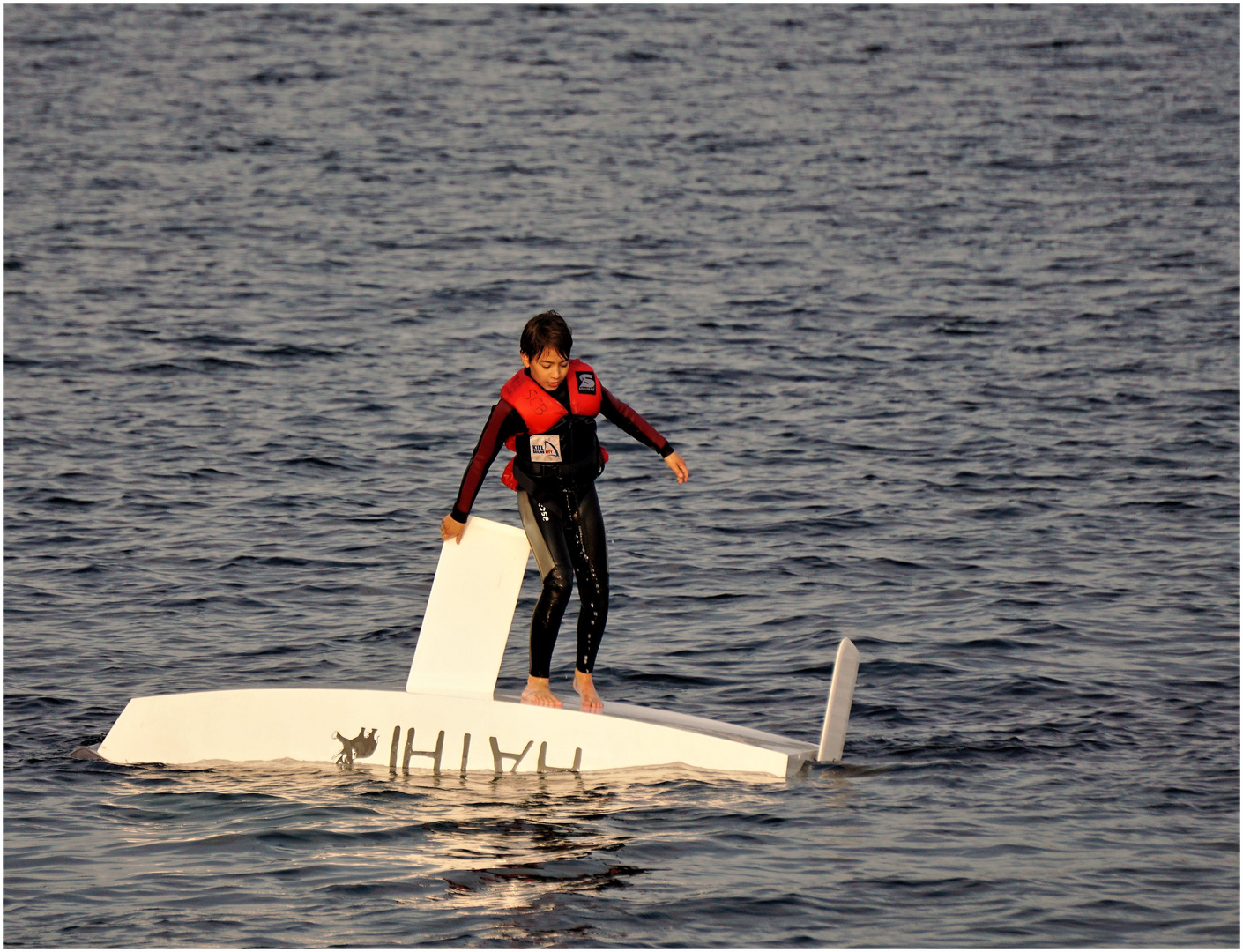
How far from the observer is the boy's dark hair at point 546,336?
7910mm

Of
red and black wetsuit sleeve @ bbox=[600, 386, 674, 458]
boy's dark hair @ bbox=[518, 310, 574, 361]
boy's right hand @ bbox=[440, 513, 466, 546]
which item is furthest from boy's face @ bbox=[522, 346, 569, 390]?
boy's right hand @ bbox=[440, 513, 466, 546]

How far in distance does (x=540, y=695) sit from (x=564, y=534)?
0.88 meters

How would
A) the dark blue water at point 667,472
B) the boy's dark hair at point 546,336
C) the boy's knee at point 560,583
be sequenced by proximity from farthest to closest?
the boy's knee at point 560,583 < the boy's dark hair at point 546,336 < the dark blue water at point 667,472

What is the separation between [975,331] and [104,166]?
16.0m

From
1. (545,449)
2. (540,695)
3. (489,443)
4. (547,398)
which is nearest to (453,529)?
(489,443)

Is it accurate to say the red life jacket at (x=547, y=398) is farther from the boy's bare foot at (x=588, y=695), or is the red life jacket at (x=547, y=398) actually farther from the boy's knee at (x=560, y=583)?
the boy's bare foot at (x=588, y=695)

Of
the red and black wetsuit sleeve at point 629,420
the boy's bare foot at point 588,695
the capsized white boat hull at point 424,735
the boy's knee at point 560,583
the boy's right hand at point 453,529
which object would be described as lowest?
the capsized white boat hull at point 424,735

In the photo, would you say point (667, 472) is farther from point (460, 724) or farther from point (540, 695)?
point (460, 724)

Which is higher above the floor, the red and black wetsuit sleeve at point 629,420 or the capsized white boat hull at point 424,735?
the red and black wetsuit sleeve at point 629,420

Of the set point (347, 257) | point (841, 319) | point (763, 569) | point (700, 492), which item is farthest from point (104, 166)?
point (763, 569)

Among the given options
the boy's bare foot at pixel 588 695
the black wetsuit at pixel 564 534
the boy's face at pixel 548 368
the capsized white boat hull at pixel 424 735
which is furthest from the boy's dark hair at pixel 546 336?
the capsized white boat hull at pixel 424 735

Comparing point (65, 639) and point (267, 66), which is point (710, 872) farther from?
point (267, 66)

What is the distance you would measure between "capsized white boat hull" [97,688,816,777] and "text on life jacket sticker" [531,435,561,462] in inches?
52.0

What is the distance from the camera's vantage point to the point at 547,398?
26.5ft
